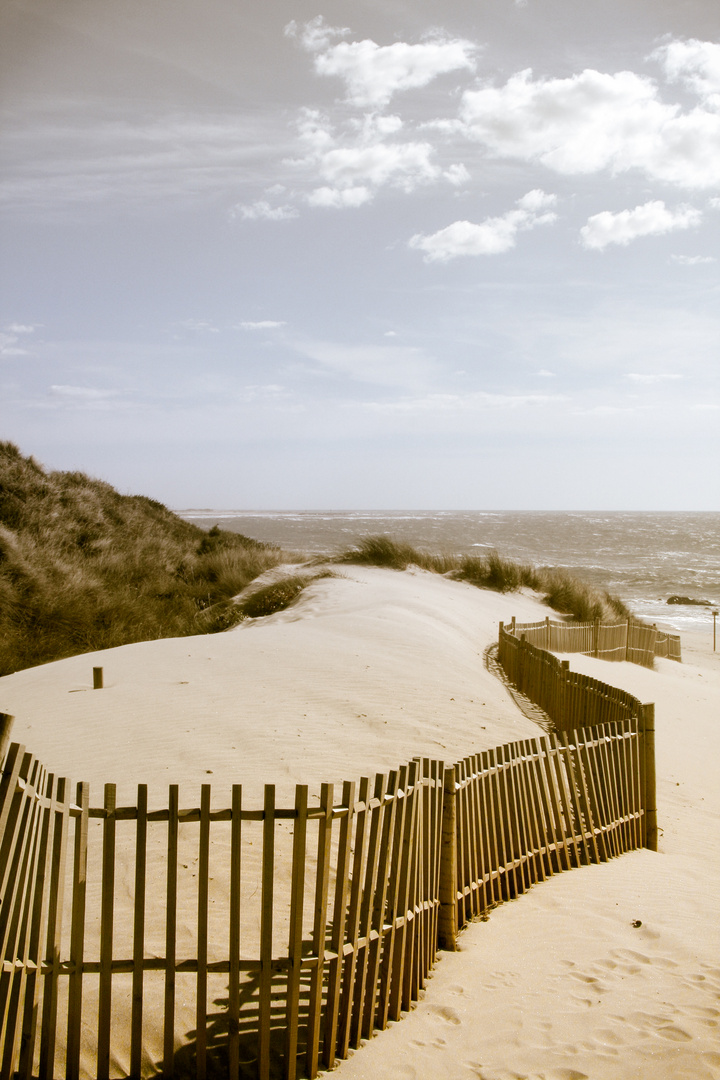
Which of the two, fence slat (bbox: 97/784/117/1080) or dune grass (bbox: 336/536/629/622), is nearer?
fence slat (bbox: 97/784/117/1080)

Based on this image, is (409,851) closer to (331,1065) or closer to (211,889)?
(331,1065)

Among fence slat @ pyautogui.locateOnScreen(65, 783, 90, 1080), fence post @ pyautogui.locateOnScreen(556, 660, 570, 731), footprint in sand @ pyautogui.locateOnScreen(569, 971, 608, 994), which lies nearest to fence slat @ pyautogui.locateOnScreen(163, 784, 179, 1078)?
fence slat @ pyautogui.locateOnScreen(65, 783, 90, 1080)

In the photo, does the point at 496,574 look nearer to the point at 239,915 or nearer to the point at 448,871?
the point at 448,871

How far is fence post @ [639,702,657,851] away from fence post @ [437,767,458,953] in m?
3.15

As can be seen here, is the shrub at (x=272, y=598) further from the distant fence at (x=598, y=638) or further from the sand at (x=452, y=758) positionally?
the distant fence at (x=598, y=638)

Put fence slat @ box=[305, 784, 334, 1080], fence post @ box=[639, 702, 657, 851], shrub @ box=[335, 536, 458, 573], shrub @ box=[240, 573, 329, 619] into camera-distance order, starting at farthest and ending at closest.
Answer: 1. shrub @ box=[335, 536, 458, 573]
2. shrub @ box=[240, 573, 329, 619]
3. fence post @ box=[639, 702, 657, 851]
4. fence slat @ box=[305, 784, 334, 1080]

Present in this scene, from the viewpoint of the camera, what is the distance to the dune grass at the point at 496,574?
26453 millimetres

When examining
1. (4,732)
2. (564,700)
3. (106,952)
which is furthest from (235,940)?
(564,700)

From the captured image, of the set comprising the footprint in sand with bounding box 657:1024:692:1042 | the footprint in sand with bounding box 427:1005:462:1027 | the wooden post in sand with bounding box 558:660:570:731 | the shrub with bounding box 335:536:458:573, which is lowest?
the footprint in sand with bounding box 427:1005:462:1027

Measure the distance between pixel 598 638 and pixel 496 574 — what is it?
871cm

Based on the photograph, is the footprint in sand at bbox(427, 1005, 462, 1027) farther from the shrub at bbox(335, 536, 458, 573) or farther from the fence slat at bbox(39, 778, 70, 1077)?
the shrub at bbox(335, 536, 458, 573)

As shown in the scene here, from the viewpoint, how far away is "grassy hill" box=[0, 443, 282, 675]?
54.7 feet

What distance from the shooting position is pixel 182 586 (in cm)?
2392

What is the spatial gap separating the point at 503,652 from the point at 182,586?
39.3 ft
